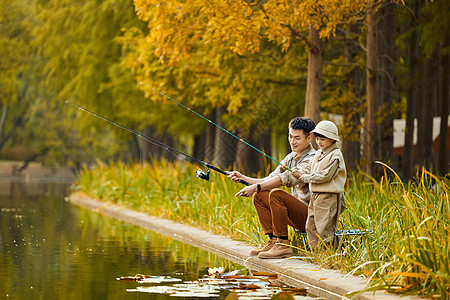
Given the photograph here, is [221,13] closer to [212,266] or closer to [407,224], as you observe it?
[212,266]

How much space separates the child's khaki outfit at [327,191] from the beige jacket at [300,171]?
1.36 feet

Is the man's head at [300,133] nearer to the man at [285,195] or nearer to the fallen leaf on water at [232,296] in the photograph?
the man at [285,195]

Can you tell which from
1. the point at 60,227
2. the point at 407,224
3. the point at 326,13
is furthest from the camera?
the point at 60,227

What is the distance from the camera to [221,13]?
16.6m

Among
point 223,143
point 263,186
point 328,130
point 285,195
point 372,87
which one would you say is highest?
point 372,87

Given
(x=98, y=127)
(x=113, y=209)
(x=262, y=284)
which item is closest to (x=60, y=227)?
(x=113, y=209)

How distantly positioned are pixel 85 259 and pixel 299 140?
3502mm

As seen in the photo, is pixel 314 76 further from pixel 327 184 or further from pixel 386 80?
pixel 327 184

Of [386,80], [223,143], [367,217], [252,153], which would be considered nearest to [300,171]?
[367,217]

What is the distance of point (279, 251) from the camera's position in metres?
12.0

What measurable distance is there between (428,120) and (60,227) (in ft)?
34.0

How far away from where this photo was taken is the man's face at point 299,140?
38.9 ft

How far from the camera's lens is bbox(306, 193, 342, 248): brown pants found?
36.5 feet

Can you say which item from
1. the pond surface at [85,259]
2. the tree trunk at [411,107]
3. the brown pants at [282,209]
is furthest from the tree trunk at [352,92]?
the brown pants at [282,209]
